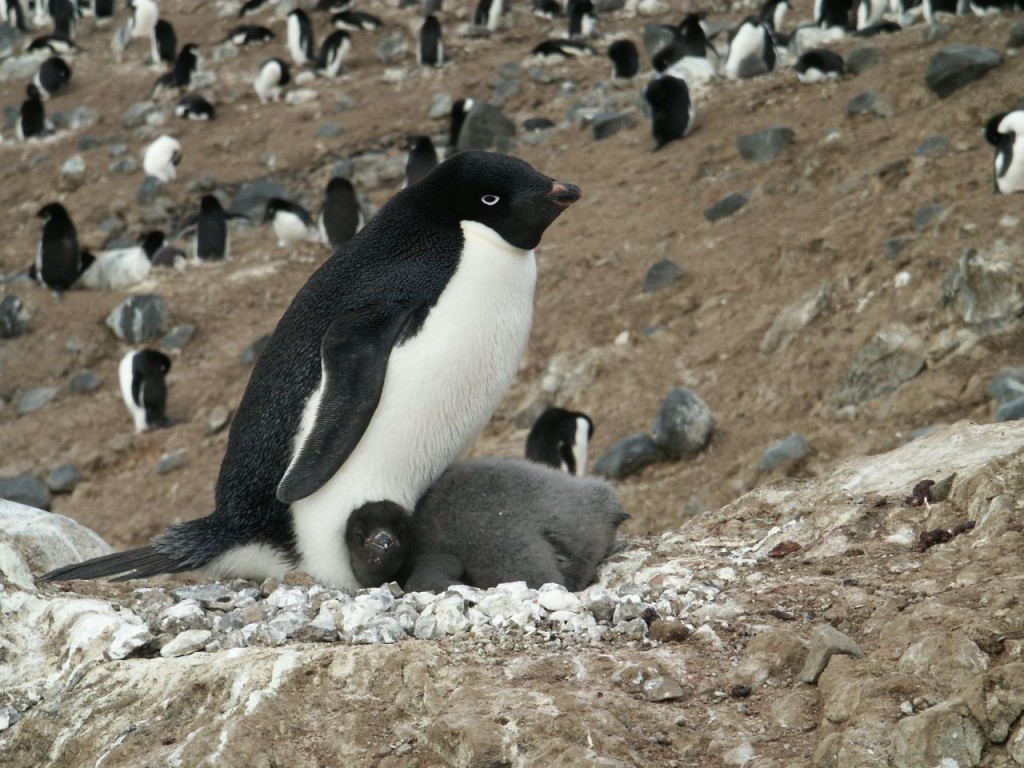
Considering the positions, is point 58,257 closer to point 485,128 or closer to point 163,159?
point 163,159

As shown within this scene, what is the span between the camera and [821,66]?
13.8 metres

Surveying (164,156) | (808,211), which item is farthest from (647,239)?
(164,156)

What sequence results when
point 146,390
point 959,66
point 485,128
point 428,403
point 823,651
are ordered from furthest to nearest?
point 485,128
point 146,390
point 959,66
point 428,403
point 823,651

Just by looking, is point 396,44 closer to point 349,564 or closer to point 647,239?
point 647,239

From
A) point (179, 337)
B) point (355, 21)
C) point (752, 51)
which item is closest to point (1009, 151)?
point (752, 51)

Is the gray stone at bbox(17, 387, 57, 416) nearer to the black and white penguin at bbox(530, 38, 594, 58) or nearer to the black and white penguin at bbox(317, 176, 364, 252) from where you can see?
the black and white penguin at bbox(317, 176, 364, 252)

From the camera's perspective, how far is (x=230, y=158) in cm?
1878

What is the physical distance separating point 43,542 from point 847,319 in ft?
18.5

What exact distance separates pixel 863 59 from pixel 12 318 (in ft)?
31.0

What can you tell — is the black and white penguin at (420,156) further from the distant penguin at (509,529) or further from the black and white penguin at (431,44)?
the distant penguin at (509,529)

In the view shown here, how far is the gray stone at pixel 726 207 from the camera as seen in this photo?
11469 millimetres

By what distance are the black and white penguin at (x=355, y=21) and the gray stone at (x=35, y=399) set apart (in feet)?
34.8

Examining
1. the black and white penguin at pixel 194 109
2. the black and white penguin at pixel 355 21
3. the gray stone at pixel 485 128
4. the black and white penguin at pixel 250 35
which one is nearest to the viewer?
the gray stone at pixel 485 128

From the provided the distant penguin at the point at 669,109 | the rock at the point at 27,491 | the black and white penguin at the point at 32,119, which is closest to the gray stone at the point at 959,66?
the distant penguin at the point at 669,109
